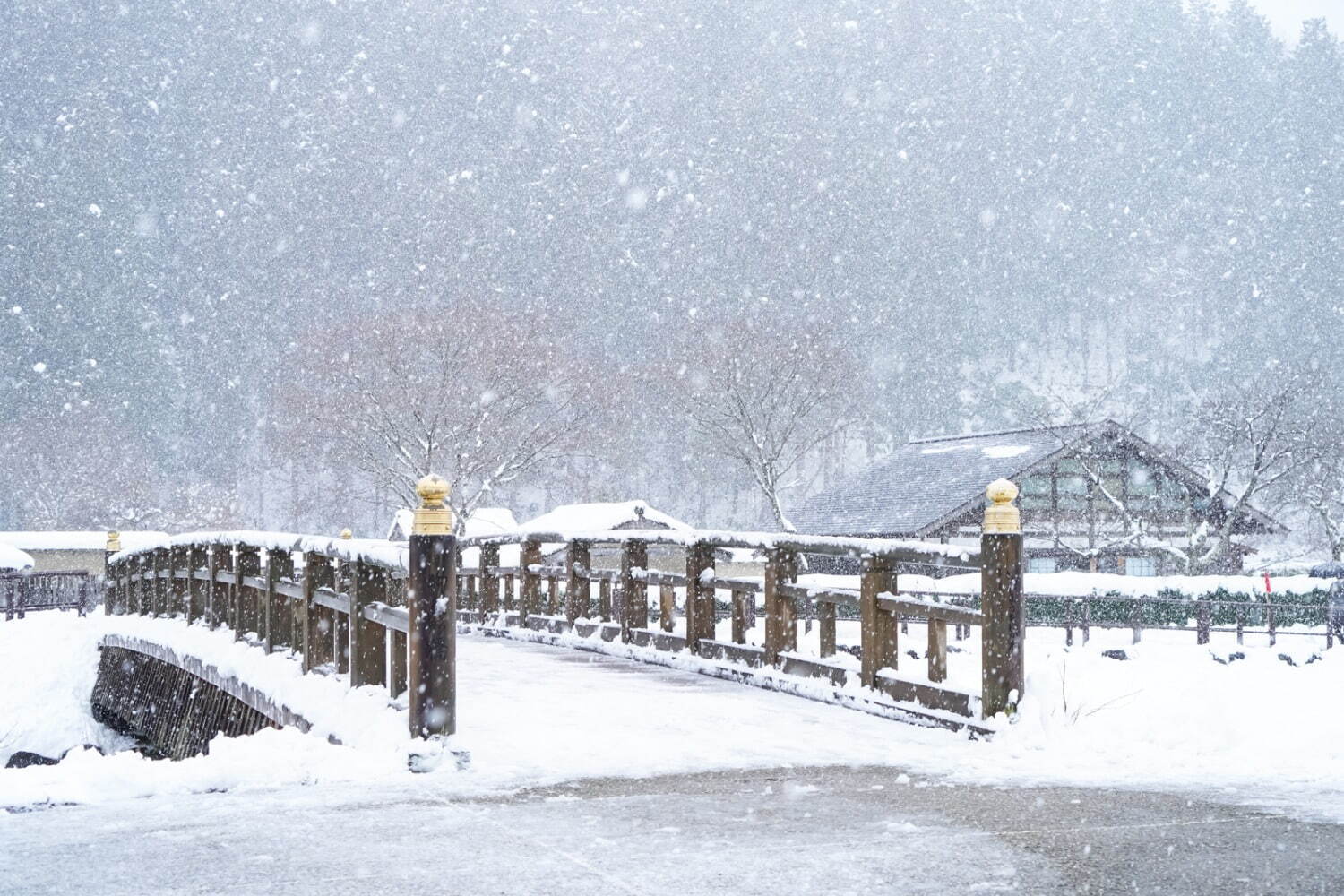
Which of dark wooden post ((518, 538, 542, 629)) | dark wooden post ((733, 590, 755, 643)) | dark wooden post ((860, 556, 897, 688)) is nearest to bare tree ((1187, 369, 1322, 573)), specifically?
dark wooden post ((518, 538, 542, 629))

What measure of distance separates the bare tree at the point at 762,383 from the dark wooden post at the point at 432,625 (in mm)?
41535

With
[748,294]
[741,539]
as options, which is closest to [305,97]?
[748,294]

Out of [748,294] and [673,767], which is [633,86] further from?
[673,767]

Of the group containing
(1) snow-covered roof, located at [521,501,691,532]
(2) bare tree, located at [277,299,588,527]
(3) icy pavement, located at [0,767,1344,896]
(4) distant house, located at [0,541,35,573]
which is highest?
(2) bare tree, located at [277,299,588,527]

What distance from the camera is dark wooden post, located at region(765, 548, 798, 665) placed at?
32.7ft

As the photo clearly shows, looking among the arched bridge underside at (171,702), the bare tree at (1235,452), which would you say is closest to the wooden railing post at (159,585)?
the arched bridge underside at (171,702)

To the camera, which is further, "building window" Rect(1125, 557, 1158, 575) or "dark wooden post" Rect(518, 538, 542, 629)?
"building window" Rect(1125, 557, 1158, 575)

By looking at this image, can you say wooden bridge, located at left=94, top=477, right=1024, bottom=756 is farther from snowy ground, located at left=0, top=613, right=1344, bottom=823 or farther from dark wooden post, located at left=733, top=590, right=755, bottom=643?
snowy ground, located at left=0, top=613, right=1344, bottom=823

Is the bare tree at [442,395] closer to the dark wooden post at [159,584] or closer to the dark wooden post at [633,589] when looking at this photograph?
the dark wooden post at [159,584]

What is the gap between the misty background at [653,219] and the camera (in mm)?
81250

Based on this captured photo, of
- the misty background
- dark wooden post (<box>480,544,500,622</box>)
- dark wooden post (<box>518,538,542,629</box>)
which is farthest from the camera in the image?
the misty background

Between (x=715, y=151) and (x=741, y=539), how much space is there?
340 feet

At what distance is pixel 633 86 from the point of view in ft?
396

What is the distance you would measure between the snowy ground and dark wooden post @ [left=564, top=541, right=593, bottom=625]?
1576 millimetres
